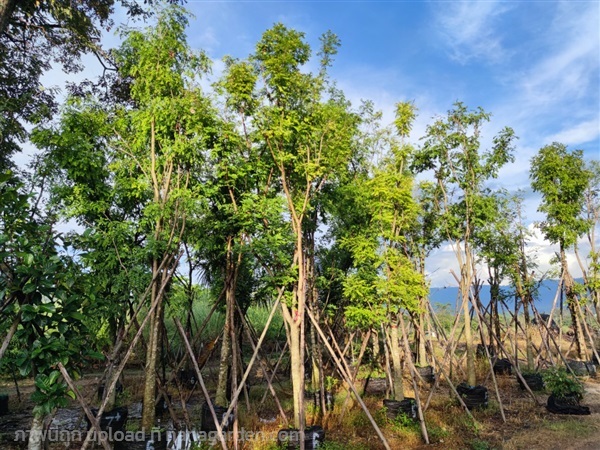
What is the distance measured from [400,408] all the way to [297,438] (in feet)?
9.86

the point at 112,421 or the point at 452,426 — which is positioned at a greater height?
the point at 112,421

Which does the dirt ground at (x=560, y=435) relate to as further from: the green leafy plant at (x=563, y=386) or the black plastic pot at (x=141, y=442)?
the black plastic pot at (x=141, y=442)

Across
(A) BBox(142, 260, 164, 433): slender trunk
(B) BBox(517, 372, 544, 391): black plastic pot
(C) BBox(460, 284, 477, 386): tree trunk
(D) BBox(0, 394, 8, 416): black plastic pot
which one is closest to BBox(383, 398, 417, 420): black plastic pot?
(C) BBox(460, 284, 477, 386): tree trunk

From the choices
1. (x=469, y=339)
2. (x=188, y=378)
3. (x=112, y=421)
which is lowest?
(x=112, y=421)

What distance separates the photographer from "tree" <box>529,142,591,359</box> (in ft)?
45.3

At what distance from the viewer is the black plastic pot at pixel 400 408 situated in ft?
26.8

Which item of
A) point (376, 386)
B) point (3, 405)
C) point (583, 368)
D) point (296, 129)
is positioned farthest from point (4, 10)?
point (583, 368)

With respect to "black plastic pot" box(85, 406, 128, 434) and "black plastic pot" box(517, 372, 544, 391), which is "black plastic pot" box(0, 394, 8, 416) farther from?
"black plastic pot" box(517, 372, 544, 391)

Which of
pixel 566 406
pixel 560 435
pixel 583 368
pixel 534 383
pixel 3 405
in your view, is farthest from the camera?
pixel 583 368

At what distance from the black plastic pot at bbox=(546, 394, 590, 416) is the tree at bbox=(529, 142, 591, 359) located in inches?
260

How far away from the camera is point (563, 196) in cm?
1400

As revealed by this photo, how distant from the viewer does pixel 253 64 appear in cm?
775

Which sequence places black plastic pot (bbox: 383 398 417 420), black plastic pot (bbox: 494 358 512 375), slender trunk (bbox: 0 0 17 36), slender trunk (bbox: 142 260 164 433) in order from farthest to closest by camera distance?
black plastic pot (bbox: 494 358 512 375) → black plastic pot (bbox: 383 398 417 420) → slender trunk (bbox: 142 260 164 433) → slender trunk (bbox: 0 0 17 36)

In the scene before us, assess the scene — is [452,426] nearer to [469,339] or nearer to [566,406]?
[469,339]
